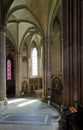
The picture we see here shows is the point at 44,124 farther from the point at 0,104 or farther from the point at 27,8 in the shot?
the point at 27,8

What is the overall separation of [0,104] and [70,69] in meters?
7.21

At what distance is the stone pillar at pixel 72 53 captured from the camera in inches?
308

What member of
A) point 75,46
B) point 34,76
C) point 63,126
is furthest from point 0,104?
point 34,76

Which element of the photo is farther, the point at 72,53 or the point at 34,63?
the point at 34,63

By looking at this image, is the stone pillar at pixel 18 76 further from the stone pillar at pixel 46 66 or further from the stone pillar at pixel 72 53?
the stone pillar at pixel 72 53

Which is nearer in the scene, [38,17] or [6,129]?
[6,129]

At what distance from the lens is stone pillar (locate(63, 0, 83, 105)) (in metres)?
7.83

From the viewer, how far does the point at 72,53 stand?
823 centimetres

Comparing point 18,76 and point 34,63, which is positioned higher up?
point 34,63

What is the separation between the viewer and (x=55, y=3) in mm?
16938

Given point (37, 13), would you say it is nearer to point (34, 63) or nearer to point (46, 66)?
point (46, 66)

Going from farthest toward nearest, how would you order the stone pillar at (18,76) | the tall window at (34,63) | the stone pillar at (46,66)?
1. the tall window at (34,63)
2. the stone pillar at (18,76)
3. the stone pillar at (46,66)

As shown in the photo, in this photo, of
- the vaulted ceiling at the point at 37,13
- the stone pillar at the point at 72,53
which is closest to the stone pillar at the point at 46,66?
the vaulted ceiling at the point at 37,13

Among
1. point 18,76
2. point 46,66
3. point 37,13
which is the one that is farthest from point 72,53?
point 18,76
